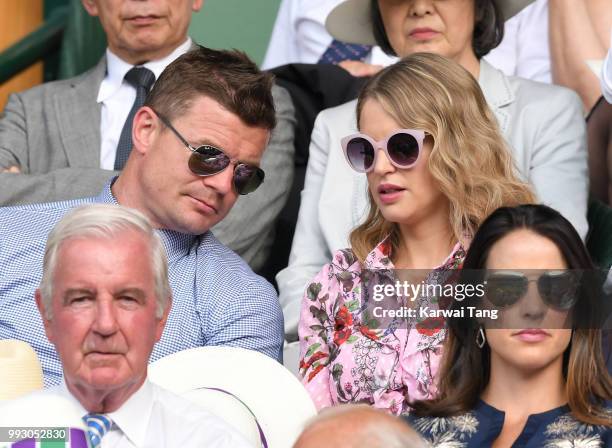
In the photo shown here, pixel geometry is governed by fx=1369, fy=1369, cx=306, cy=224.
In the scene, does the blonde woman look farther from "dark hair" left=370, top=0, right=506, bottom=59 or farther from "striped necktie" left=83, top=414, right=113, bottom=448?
"striped necktie" left=83, top=414, right=113, bottom=448

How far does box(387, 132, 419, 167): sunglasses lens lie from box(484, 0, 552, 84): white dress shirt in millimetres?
1788

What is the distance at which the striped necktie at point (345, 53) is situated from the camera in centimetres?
545

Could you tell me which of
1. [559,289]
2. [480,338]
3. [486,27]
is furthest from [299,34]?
[559,289]

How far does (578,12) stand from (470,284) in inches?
77.1

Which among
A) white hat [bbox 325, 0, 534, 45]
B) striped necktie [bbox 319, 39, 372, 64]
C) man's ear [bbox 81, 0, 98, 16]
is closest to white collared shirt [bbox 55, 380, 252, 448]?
white hat [bbox 325, 0, 534, 45]

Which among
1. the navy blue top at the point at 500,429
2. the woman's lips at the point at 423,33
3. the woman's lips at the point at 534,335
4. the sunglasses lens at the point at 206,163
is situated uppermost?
the woman's lips at the point at 423,33

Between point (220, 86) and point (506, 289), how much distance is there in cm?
116

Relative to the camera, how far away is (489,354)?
3256 mm

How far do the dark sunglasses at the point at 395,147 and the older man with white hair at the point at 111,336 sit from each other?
1.00 metres

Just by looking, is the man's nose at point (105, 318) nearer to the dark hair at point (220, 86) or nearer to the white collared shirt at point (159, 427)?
the white collared shirt at point (159, 427)

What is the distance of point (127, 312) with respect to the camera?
9.06 feet

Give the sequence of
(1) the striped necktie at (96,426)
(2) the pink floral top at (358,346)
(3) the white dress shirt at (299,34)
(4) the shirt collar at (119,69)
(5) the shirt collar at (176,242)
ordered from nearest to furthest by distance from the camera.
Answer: (1) the striped necktie at (96,426)
(2) the pink floral top at (358,346)
(5) the shirt collar at (176,242)
(4) the shirt collar at (119,69)
(3) the white dress shirt at (299,34)

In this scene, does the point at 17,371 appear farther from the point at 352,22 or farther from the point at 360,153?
the point at 352,22

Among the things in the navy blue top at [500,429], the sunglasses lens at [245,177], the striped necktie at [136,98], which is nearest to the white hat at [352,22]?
the striped necktie at [136,98]
